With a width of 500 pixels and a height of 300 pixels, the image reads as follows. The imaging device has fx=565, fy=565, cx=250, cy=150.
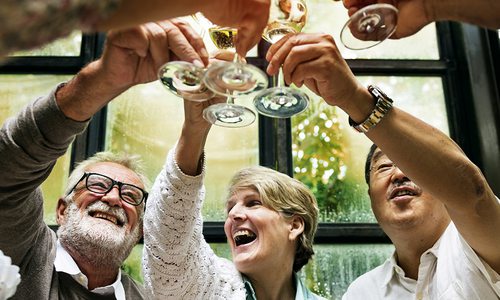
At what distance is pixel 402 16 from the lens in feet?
4.67

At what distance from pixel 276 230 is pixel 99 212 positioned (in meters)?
0.77

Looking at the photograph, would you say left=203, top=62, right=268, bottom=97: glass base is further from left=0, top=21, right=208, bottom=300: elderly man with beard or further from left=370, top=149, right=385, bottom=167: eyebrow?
left=370, top=149, right=385, bottom=167: eyebrow

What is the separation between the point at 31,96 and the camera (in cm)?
347

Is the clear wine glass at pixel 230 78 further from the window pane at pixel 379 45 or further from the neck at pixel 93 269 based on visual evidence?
the window pane at pixel 379 45

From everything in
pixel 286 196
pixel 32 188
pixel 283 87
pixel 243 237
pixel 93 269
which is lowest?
pixel 93 269

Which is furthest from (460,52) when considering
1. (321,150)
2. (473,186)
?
(473,186)

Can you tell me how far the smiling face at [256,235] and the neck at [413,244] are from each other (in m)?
0.47

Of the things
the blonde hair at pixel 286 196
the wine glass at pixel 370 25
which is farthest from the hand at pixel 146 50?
the blonde hair at pixel 286 196

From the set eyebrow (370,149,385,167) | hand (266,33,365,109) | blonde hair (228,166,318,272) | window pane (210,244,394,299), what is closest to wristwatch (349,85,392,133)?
hand (266,33,365,109)

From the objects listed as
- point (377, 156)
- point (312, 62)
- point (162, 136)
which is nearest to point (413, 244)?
point (377, 156)

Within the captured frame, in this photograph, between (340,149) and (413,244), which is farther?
(340,149)

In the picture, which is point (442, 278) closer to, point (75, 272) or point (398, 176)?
point (398, 176)

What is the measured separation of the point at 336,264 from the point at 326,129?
834 millimetres

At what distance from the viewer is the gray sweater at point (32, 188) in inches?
59.4
